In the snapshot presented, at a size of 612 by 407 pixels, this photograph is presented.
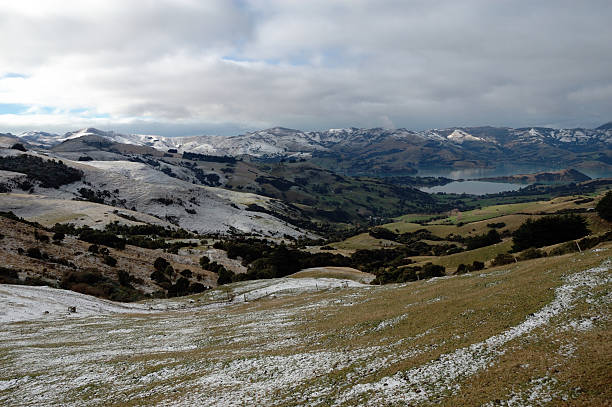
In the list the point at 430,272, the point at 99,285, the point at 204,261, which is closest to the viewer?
the point at 430,272

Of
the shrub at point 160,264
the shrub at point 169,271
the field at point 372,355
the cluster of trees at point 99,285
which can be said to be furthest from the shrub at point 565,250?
the shrub at point 160,264

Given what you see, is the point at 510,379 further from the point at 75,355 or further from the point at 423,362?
the point at 75,355

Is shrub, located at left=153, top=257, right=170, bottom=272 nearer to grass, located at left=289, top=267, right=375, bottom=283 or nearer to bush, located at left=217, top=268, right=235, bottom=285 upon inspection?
bush, located at left=217, top=268, right=235, bottom=285

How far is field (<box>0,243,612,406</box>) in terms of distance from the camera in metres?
13.7

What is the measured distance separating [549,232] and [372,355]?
79.9 meters

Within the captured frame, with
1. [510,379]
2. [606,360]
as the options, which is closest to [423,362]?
[510,379]

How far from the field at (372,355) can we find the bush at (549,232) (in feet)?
175

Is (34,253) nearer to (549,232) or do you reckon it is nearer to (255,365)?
(255,365)

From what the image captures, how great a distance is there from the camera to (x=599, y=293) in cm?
1998

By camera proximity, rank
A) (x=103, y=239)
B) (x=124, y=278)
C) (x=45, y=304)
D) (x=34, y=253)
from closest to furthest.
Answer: (x=45, y=304) < (x=34, y=253) < (x=124, y=278) < (x=103, y=239)

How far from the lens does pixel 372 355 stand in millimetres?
19625

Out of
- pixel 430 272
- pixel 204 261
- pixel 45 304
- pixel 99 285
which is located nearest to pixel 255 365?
pixel 45 304

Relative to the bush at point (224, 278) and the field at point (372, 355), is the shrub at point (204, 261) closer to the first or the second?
the bush at point (224, 278)

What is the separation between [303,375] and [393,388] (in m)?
5.42
